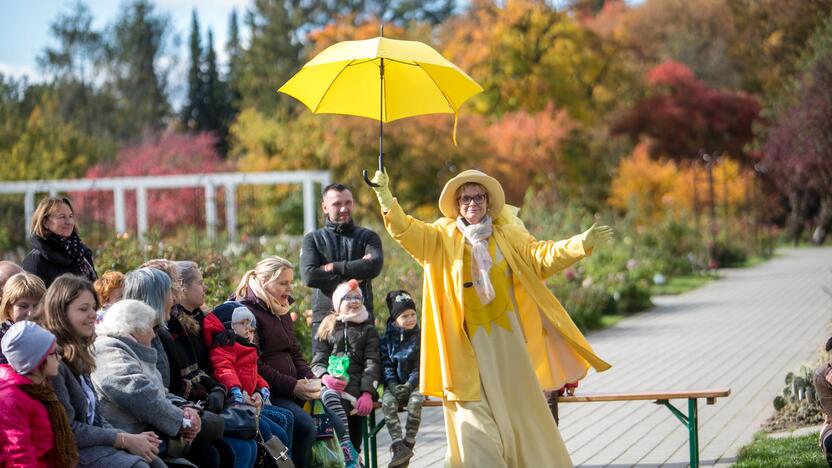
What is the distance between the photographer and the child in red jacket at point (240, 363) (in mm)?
6219

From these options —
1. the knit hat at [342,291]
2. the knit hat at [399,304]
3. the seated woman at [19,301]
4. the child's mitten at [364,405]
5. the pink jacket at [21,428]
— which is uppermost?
the seated woman at [19,301]

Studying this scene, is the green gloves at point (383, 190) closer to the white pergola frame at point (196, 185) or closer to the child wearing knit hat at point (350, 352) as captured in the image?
the child wearing knit hat at point (350, 352)

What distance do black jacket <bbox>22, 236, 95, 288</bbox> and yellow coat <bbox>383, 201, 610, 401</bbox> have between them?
199 cm

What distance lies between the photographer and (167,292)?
5820 mm

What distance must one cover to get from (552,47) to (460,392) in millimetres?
32962

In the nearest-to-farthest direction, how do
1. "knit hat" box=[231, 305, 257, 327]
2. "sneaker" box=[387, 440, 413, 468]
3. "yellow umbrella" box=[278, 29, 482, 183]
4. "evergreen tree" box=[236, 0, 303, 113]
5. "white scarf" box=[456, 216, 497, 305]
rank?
1. "knit hat" box=[231, 305, 257, 327]
2. "white scarf" box=[456, 216, 497, 305]
3. "sneaker" box=[387, 440, 413, 468]
4. "yellow umbrella" box=[278, 29, 482, 183]
5. "evergreen tree" box=[236, 0, 303, 113]

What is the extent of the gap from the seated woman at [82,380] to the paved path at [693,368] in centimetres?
311

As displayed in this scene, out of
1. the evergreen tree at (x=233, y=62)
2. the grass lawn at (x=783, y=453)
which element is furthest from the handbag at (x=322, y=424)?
the evergreen tree at (x=233, y=62)

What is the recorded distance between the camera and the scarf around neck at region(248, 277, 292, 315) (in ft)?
22.4

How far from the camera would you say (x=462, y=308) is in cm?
663

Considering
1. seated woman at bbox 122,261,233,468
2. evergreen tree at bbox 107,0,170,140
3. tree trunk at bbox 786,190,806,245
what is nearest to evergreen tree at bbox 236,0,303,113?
evergreen tree at bbox 107,0,170,140

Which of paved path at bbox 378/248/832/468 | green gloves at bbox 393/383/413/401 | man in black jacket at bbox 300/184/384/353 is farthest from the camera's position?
paved path at bbox 378/248/832/468

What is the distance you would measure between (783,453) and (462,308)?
243cm

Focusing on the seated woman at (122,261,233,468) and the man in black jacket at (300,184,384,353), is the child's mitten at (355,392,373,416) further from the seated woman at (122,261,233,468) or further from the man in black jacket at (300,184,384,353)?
the seated woman at (122,261,233,468)
